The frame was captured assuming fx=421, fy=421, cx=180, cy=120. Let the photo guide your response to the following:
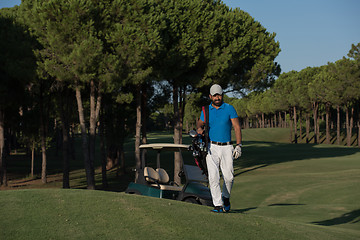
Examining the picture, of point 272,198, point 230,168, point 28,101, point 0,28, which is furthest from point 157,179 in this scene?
point 28,101

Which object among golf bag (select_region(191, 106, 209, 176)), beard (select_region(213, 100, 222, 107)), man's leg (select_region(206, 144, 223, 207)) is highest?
beard (select_region(213, 100, 222, 107))

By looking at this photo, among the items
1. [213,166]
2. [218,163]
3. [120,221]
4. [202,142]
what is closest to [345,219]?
[218,163]

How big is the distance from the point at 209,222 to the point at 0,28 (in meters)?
24.3

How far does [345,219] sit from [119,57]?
16.5m

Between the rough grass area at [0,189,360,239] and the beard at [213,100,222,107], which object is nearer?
the rough grass area at [0,189,360,239]

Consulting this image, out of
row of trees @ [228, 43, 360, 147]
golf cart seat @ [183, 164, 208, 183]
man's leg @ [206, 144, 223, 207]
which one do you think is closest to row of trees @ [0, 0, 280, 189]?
golf cart seat @ [183, 164, 208, 183]

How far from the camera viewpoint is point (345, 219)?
1412 cm

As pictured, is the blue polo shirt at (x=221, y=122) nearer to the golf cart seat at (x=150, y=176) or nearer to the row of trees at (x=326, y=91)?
the golf cart seat at (x=150, y=176)

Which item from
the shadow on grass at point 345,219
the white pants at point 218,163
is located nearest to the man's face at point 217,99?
the white pants at point 218,163

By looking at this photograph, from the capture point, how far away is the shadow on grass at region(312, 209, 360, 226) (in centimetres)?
1332

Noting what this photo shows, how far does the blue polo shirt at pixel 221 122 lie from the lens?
793cm

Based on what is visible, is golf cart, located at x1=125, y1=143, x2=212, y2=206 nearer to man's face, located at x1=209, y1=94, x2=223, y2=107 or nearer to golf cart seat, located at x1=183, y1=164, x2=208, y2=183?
golf cart seat, located at x1=183, y1=164, x2=208, y2=183

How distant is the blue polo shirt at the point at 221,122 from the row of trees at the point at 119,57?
17084 millimetres

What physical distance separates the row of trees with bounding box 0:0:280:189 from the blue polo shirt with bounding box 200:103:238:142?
1708cm
